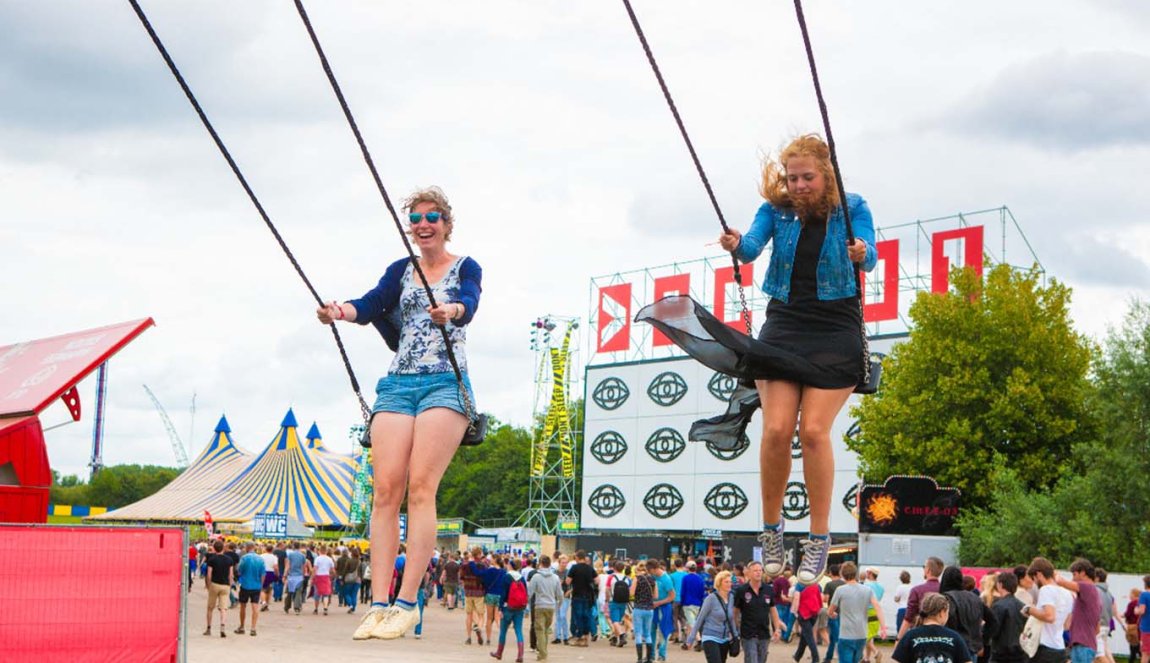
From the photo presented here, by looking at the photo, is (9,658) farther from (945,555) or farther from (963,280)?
(963,280)

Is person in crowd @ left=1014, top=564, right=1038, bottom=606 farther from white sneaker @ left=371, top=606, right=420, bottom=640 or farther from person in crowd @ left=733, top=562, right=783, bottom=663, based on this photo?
white sneaker @ left=371, top=606, right=420, bottom=640

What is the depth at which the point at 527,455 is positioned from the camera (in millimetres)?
108312

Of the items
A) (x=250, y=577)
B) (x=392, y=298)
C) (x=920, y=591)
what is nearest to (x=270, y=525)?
(x=250, y=577)

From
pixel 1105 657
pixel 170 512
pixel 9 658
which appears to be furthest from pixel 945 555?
pixel 170 512

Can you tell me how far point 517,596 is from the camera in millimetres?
25125

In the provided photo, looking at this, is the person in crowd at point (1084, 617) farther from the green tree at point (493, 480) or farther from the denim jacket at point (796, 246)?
the green tree at point (493, 480)

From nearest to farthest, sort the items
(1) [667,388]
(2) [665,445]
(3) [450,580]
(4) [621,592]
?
(4) [621,592] → (3) [450,580] → (1) [667,388] → (2) [665,445]

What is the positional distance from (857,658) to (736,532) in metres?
42.5

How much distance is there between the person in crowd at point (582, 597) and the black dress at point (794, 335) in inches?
911

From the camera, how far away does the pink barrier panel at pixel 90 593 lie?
1619cm

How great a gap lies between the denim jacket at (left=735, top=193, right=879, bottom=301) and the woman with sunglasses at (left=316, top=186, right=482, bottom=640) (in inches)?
54.1

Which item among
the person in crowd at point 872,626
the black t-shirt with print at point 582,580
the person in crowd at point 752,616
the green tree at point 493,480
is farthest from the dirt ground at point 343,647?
the green tree at point 493,480

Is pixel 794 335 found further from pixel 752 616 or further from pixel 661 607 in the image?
pixel 661 607

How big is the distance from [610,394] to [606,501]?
585 centimetres
